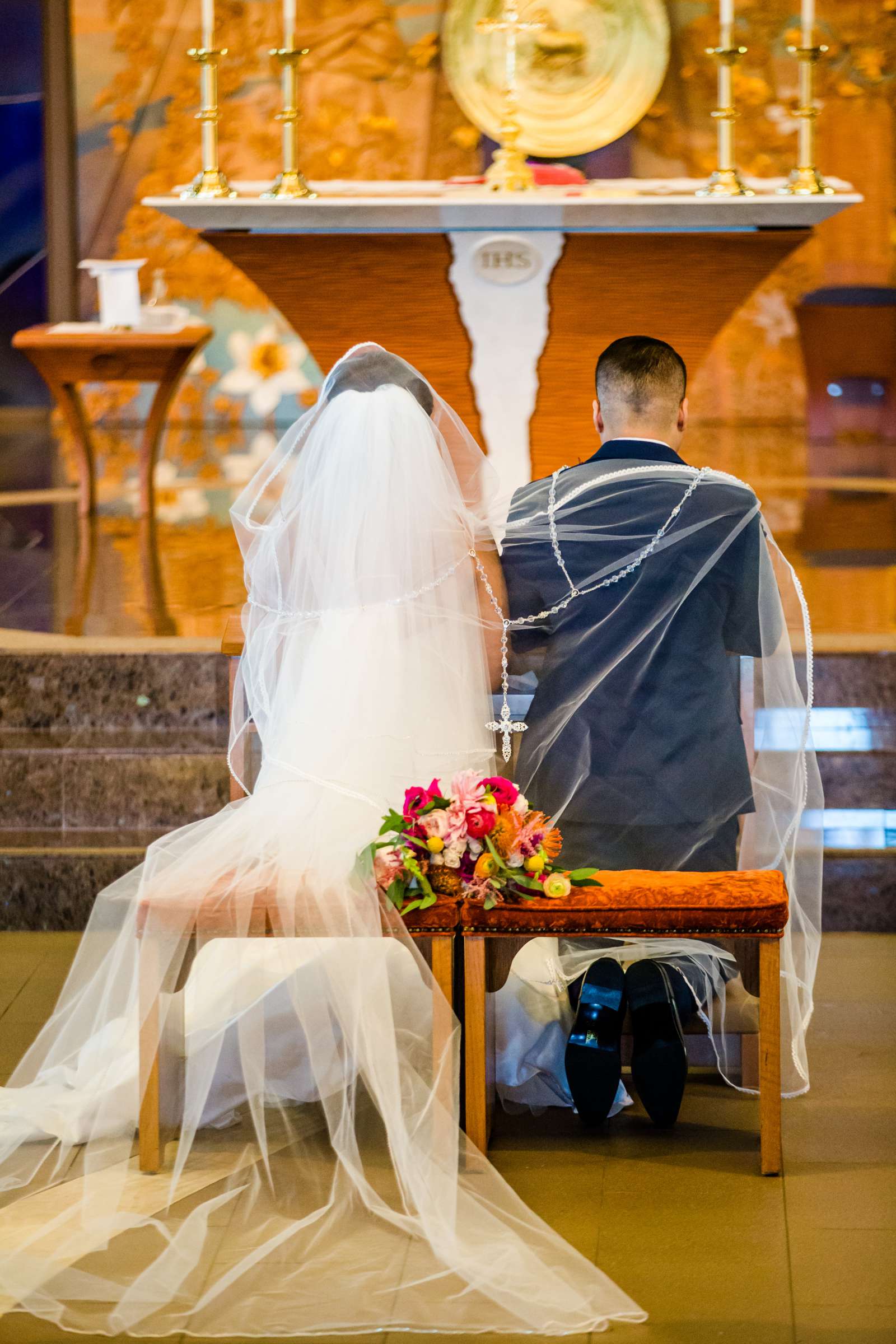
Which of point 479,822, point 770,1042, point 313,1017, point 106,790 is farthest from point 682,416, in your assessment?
point 106,790

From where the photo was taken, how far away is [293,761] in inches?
137

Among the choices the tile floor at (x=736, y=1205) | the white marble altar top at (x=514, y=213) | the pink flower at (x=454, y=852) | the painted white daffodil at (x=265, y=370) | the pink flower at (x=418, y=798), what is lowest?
the tile floor at (x=736, y=1205)

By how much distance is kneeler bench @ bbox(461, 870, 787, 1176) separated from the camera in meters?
3.21

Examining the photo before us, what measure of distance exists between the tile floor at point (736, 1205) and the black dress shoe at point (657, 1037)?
96 millimetres

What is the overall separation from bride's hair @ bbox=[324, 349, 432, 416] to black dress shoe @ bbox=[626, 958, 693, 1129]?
4.05 ft

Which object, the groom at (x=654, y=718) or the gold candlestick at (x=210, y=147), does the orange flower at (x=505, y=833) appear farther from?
the gold candlestick at (x=210, y=147)

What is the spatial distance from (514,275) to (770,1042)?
11.1 ft

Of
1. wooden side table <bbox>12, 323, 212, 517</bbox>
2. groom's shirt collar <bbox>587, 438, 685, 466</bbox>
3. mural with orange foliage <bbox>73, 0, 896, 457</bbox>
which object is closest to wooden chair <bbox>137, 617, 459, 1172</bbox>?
groom's shirt collar <bbox>587, 438, 685, 466</bbox>

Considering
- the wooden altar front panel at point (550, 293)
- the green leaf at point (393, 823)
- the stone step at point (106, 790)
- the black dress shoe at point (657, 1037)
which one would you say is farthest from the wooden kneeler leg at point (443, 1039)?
the wooden altar front panel at point (550, 293)

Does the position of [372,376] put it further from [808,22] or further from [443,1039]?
[808,22]

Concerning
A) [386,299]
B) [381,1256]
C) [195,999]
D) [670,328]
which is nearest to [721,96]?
[670,328]

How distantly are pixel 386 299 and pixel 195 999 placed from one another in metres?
3.22

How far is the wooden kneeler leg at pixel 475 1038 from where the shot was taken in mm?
3252

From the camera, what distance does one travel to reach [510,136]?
6184 millimetres
